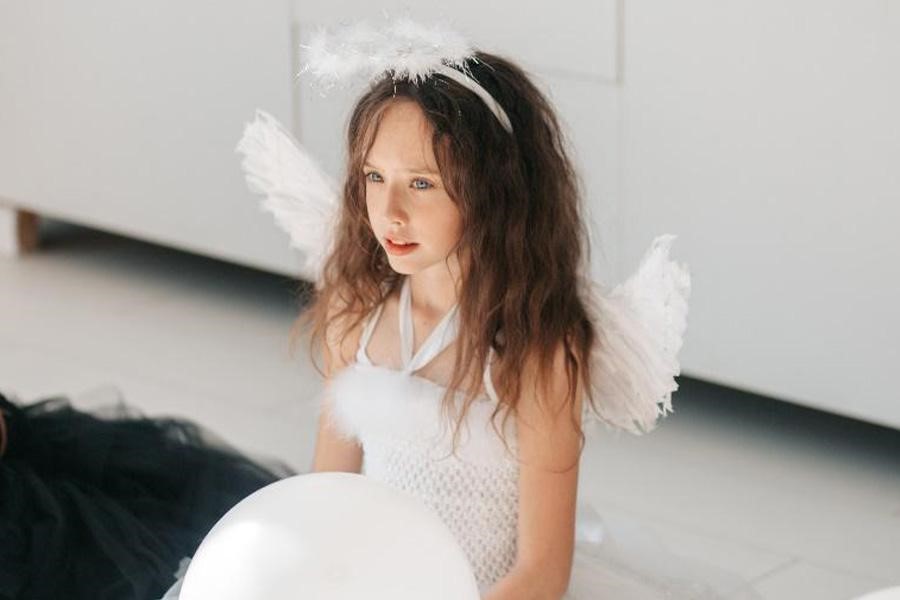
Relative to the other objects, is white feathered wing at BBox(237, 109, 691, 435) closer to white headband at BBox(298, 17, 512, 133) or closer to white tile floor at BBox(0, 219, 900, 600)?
white headband at BBox(298, 17, 512, 133)

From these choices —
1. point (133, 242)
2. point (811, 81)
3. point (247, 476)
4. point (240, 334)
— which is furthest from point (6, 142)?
point (811, 81)

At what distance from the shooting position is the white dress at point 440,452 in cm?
162

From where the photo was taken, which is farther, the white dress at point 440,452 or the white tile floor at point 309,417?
the white tile floor at point 309,417

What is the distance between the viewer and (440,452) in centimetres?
163

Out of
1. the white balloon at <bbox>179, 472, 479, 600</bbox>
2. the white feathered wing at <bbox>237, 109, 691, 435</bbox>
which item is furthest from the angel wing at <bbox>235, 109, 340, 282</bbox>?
the white balloon at <bbox>179, 472, 479, 600</bbox>

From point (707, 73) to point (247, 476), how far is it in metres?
0.77

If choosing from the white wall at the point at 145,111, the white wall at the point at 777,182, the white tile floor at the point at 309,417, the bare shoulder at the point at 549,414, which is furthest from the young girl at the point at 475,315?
the white wall at the point at 145,111

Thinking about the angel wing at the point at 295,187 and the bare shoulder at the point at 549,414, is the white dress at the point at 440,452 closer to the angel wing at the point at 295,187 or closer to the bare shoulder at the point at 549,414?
the bare shoulder at the point at 549,414

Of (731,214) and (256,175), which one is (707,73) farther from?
(256,175)

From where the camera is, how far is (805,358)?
7.74 feet

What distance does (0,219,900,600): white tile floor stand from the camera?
2213 millimetres

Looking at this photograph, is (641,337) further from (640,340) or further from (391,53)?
(391,53)

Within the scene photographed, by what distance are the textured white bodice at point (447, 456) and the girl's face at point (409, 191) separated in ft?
0.34

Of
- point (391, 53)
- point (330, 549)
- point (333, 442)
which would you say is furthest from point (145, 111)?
point (330, 549)
